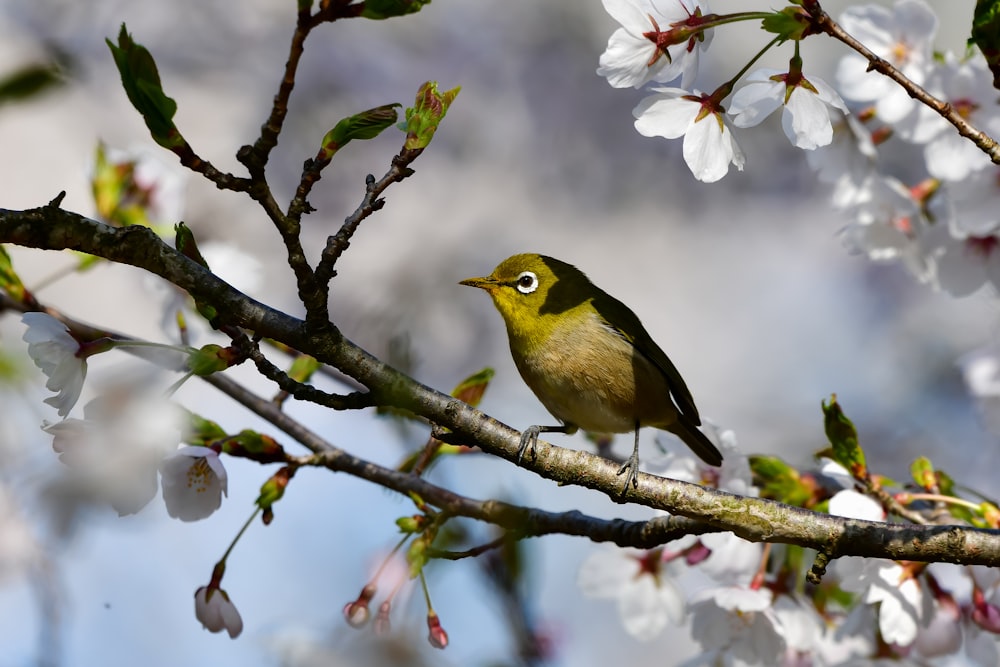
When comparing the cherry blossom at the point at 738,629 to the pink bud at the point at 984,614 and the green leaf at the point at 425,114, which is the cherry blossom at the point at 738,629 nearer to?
the pink bud at the point at 984,614

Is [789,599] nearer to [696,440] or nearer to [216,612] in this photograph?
[696,440]

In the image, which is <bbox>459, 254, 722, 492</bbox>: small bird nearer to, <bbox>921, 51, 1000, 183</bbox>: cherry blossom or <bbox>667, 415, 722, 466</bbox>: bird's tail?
<bbox>667, 415, 722, 466</bbox>: bird's tail

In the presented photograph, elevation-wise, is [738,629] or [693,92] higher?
[693,92]

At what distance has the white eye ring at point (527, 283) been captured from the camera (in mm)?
3238

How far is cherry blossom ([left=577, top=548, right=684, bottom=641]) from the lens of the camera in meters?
2.81

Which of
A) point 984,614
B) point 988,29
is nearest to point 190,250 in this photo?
point 988,29

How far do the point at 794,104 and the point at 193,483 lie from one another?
1.35 metres

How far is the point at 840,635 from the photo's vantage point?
253 cm

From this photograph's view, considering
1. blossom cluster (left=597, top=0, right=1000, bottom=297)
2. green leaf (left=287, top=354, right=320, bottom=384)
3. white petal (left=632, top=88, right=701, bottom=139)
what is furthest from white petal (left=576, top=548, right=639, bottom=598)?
white petal (left=632, top=88, right=701, bottom=139)

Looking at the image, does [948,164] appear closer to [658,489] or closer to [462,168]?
[658,489]

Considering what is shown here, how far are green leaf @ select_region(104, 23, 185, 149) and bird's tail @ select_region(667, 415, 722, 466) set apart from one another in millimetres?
1708

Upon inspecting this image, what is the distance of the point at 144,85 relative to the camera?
53.9 inches

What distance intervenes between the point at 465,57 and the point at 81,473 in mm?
5715

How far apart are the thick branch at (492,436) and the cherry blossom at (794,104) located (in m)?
0.64
